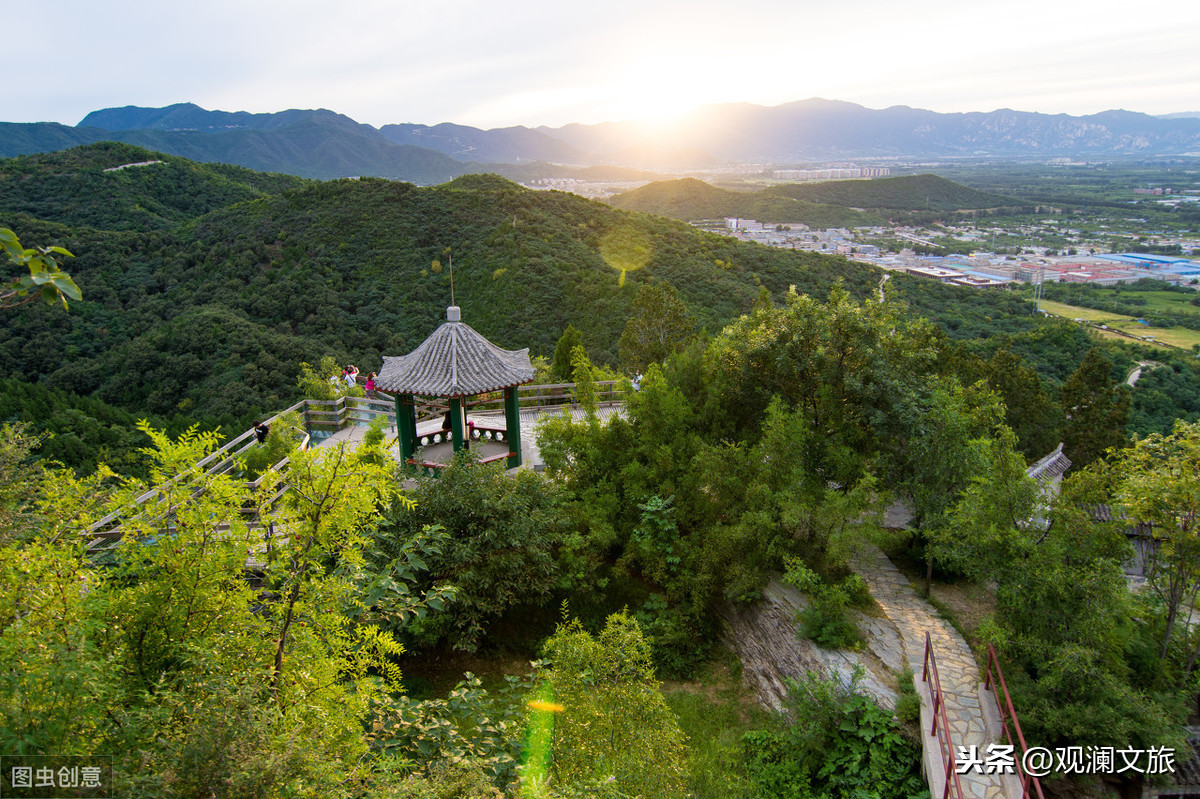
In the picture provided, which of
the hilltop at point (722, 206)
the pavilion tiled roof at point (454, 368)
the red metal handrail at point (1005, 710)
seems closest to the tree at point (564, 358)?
the pavilion tiled roof at point (454, 368)

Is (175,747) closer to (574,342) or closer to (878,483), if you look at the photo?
(878,483)

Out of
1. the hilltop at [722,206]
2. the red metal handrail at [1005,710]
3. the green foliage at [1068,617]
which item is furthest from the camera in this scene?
the hilltop at [722,206]

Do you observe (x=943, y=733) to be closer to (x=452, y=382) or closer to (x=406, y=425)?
(x=452, y=382)

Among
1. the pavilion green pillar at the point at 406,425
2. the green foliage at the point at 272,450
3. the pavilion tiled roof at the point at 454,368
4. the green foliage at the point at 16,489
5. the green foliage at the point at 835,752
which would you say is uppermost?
the pavilion tiled roof at the point at 454,368

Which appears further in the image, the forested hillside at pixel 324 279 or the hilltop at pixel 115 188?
the hilltop at pixel 115 188

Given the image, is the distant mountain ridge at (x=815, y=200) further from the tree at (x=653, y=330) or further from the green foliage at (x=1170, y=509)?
the green foliage at (x=1170, y=509)

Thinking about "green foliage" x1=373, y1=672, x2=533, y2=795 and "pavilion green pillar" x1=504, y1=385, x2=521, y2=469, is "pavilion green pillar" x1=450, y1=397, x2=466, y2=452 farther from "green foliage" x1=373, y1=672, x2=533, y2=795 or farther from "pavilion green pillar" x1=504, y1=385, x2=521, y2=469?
"green foliage" x1=373, y1=672, x2=533, y2=795
